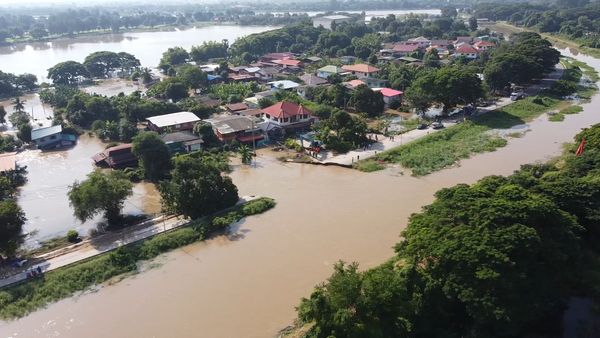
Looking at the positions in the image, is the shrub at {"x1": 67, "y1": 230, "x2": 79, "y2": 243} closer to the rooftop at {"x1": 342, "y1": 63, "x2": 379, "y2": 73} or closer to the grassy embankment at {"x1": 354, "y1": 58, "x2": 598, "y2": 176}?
the grassy embankment at {"x1": 354, "y1": 58, "x2": 598, "y2": 176}

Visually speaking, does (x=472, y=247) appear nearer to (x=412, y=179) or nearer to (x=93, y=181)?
(x=412, y=179)

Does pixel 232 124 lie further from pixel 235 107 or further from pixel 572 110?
pixel 572 110

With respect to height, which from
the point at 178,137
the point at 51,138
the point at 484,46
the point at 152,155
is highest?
the point at 484,46

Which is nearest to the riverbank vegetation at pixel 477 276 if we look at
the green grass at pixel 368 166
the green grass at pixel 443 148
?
the green grass at pixel 368 166

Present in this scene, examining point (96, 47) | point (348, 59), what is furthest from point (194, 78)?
point (96, 47)

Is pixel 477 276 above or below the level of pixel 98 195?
above
